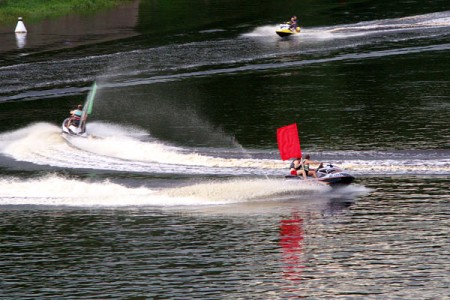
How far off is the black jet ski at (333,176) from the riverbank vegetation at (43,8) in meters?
76.3

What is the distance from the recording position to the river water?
38969 mm

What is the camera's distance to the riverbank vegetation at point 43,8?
121562 millimetres

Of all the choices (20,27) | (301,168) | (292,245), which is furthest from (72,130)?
(20,27)

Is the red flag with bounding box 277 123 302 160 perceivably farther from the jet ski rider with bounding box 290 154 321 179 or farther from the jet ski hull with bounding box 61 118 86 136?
the jet ski hull with bounding box 61 118 86 136

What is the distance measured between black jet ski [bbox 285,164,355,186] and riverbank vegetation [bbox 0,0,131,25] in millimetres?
76324

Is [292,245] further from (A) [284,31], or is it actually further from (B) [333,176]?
(A) [284,31]

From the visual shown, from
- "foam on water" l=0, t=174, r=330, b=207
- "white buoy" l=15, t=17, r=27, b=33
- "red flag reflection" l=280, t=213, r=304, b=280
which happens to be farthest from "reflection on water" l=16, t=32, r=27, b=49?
"red flag reflection" l=280, t=213, r=304, b=280

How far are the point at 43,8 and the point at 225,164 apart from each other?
75940 mm

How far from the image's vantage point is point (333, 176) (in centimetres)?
4944

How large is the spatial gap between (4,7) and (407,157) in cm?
8031

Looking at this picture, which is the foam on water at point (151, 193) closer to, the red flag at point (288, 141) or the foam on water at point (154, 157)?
the red flag at point (288, 141)

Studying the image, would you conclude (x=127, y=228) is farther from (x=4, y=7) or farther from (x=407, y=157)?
(x=4, y=7)

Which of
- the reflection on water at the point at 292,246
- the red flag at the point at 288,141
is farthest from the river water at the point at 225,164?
the red flag at the point at 288,141

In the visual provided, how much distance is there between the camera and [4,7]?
12344 cm
